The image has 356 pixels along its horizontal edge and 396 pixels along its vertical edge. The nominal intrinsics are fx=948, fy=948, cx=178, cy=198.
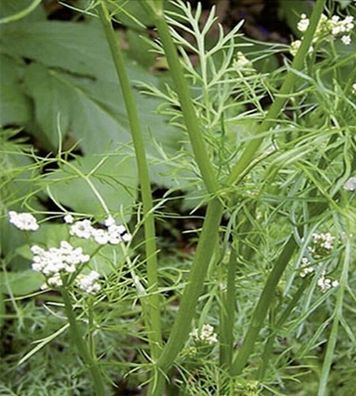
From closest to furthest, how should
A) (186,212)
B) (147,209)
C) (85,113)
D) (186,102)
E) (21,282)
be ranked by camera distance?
(186,102)
(147,209)
(21,282)
(85,113)
(186,212)

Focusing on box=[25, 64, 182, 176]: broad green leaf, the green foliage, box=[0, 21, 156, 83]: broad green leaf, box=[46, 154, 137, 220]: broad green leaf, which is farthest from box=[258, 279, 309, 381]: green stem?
box=[0, 21, 156, 83]: broad green leaf

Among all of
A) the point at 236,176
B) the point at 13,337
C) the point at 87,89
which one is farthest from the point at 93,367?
the point at 87,89

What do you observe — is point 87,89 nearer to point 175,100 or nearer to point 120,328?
point 175,100

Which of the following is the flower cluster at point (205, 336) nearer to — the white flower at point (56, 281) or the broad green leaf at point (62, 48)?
the white flower at point (56, 281)

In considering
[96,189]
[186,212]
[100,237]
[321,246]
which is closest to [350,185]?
[321,246]

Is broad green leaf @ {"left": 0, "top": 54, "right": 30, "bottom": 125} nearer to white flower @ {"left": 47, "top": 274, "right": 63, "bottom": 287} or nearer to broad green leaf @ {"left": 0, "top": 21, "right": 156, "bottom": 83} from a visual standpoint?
broad green leaf @ {"left": 0, "top": 21, "right": 156, "bottom": 83}

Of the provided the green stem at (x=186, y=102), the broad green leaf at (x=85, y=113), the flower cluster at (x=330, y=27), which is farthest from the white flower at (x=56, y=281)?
the broad green leaf at (x=85, y=113)

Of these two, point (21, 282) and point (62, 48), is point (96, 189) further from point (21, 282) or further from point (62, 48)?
point (62, 48)
